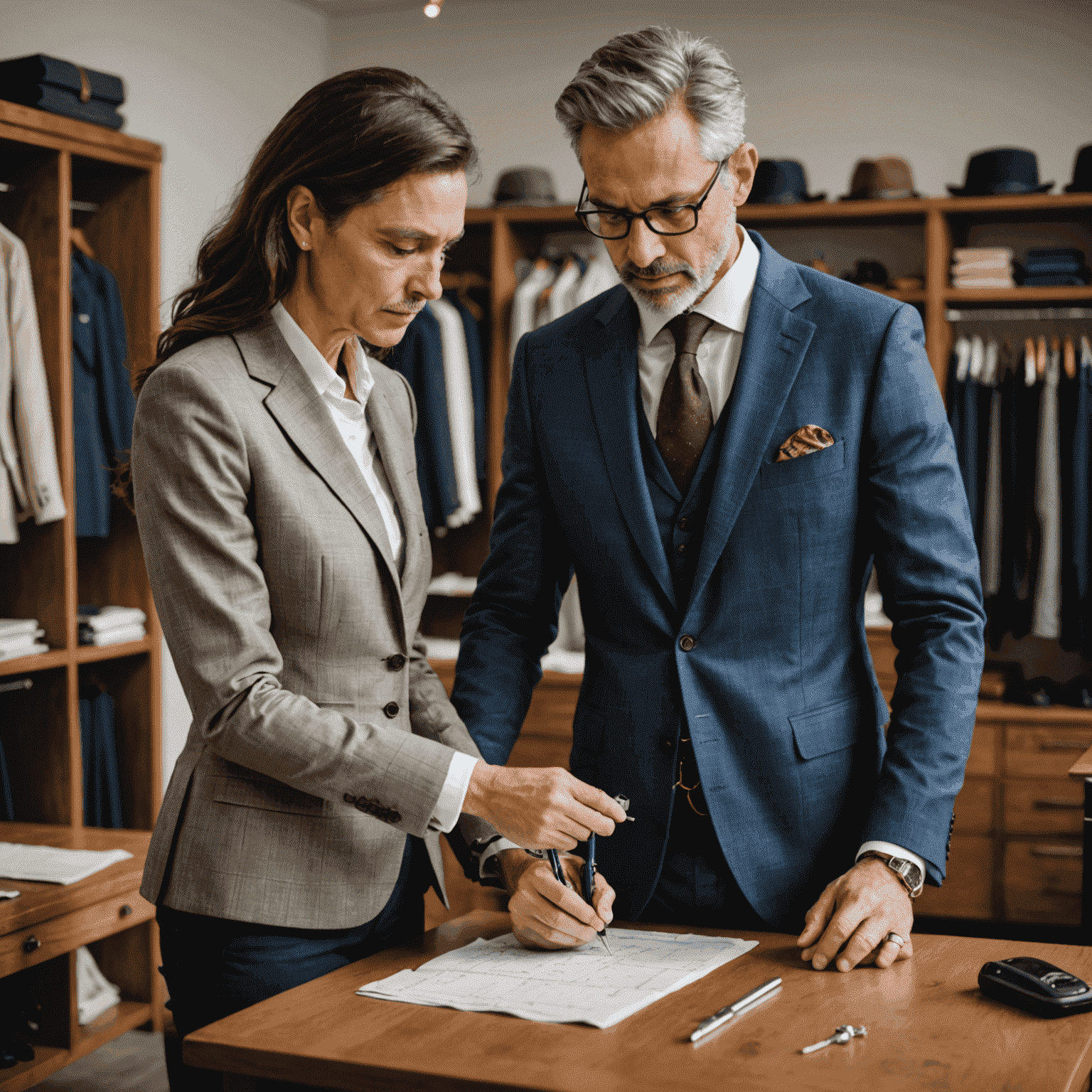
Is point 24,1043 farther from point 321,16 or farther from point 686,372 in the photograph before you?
point 321,16

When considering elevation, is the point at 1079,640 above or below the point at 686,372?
below

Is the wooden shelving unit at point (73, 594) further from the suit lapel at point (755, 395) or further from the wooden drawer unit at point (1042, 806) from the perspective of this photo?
the wooden drawer unit at point (1042, 806)

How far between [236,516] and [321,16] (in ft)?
16.1

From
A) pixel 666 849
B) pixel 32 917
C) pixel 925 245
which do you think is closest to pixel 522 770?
pixel 666 849

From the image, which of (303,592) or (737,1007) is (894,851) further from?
(303,592)

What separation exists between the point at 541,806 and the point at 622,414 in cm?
61

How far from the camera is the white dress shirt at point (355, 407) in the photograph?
5.24 ft

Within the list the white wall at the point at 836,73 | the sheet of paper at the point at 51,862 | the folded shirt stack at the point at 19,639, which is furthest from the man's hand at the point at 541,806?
the white wall at the point at 836,73

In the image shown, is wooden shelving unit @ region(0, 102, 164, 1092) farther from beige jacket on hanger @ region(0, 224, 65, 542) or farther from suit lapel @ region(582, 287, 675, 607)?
suit lapel @ region(582, 287, 675, 607)

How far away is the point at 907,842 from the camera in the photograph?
5.03ft

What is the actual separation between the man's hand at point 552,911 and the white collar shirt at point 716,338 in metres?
0.65

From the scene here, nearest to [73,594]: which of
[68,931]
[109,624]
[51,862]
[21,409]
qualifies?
[109,624]

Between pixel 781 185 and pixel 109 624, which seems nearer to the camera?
pixel 109 624

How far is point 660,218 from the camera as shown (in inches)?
65.8
